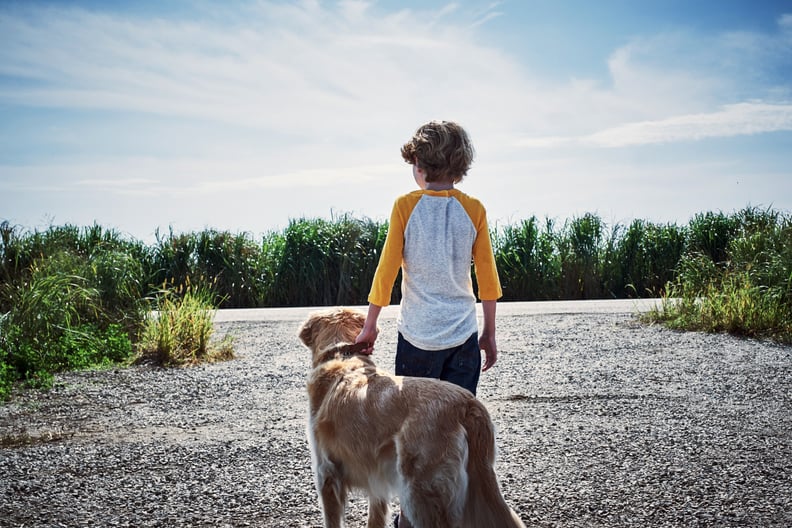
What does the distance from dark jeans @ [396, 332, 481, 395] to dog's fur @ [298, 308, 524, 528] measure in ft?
0.97

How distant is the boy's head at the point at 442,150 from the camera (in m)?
3.37

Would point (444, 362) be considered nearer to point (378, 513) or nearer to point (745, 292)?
point (378, 513)

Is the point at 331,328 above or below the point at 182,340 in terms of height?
above

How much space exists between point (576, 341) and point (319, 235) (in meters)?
7.47

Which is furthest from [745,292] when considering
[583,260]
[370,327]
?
[370,327]

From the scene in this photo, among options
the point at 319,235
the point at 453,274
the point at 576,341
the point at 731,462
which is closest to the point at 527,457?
the point at 731,462

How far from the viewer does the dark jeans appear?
349 cm

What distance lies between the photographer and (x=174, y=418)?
640cm

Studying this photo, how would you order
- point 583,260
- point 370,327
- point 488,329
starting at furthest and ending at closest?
point 583,260 < point 488,329 < point 370,327

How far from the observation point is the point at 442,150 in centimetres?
337

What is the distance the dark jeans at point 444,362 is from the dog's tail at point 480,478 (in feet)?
2.13

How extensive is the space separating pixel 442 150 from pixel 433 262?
545mm

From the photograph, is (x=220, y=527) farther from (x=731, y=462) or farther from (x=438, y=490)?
(x=731, y=462)

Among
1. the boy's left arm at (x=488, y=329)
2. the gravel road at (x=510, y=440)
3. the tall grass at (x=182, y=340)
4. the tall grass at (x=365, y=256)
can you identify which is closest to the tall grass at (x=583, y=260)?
the tall grass at (x=365, y=256)
